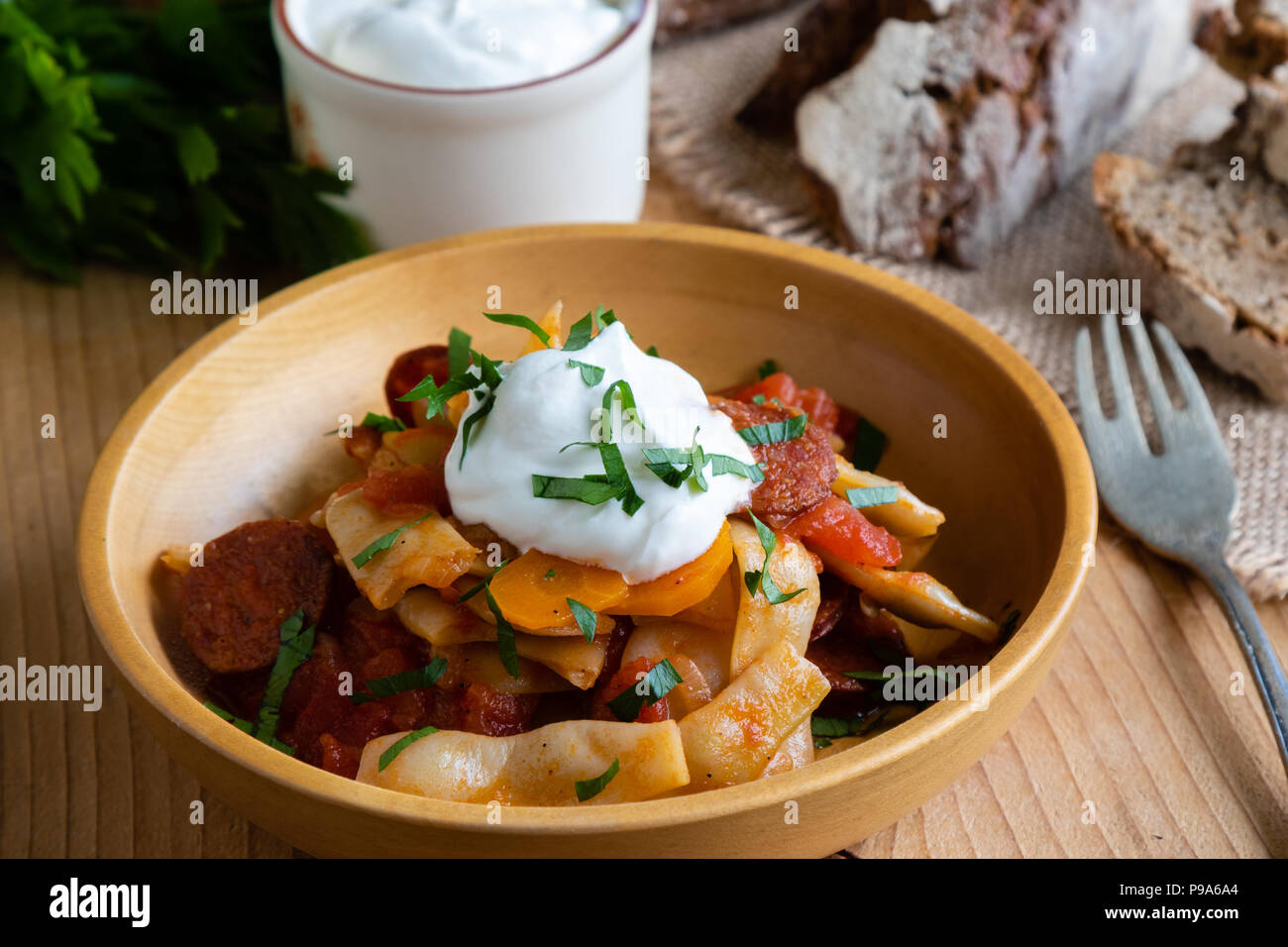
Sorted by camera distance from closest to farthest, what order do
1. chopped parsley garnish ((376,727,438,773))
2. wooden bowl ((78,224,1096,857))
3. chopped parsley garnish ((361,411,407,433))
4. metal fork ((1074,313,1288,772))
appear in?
wooden bowl ((78,224,1096,857)), chopped parsley garnish ((376,727,438,773)), chopped parsley garnish ((361,411,407,433)), metal fork ((1074,313,1288,772))

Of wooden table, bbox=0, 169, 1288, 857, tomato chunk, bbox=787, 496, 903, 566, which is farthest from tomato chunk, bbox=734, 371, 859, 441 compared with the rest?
wooden table, bbox=0, 169, 1288, 857

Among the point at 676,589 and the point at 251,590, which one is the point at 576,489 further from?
the point at 251,590

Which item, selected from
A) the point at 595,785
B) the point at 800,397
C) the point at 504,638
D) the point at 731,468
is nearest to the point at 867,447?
the point at 800,397

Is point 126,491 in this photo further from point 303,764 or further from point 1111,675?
point 1111,675

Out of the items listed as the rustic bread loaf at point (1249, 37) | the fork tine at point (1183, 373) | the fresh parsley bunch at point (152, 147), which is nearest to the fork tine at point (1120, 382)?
the fork tine at point (1183, 373)

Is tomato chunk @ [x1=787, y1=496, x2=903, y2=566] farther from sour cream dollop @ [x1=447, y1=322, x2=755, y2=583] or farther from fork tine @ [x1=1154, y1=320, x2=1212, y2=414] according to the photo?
fork tine @ [x1=1154, y1=320, x2=1212, y2=414]

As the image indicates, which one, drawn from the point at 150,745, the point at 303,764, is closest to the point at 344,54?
the point at 150,745
